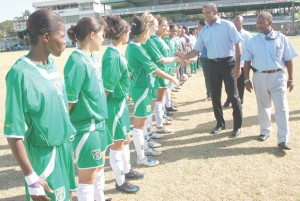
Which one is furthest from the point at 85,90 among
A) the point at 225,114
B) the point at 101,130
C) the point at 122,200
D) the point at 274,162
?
the point at 225,114

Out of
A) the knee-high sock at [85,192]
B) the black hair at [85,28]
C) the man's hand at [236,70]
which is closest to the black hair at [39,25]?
the black hair at [85,28]

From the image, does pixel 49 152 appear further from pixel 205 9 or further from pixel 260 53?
pixel 205 9

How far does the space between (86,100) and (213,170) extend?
8.62 ft

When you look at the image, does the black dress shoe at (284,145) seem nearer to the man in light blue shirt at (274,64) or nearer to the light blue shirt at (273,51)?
the man in light blue shirt at (274,64)

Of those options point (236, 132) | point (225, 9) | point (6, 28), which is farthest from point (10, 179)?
point (6, 28)

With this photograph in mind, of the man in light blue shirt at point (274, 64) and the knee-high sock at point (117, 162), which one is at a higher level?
the man in light blue shirt at point (274, 64)

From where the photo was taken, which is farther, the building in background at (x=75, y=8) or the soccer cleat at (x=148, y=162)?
the building in background at (x=75, y=8)

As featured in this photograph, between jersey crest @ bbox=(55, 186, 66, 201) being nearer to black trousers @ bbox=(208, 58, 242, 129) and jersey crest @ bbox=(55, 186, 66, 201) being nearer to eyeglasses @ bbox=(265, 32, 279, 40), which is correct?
eyeglasses @ bbox=(265, 32, 279, 40)

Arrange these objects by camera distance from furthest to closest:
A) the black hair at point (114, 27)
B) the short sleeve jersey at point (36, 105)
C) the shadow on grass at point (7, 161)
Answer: the shadow on grass at point (7, 161)
the black hair at point (114, 27)
the short sleeve jersey at point (36, 105)

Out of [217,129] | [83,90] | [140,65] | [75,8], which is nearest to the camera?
[83,90]

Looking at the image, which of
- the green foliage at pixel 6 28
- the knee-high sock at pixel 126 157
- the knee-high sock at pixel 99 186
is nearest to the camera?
the knee-high sock at pixel 99 186

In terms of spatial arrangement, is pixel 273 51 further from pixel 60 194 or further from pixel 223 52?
pixel 60 194

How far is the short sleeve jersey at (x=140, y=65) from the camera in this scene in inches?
186

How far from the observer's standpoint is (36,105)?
2227 millimetres
